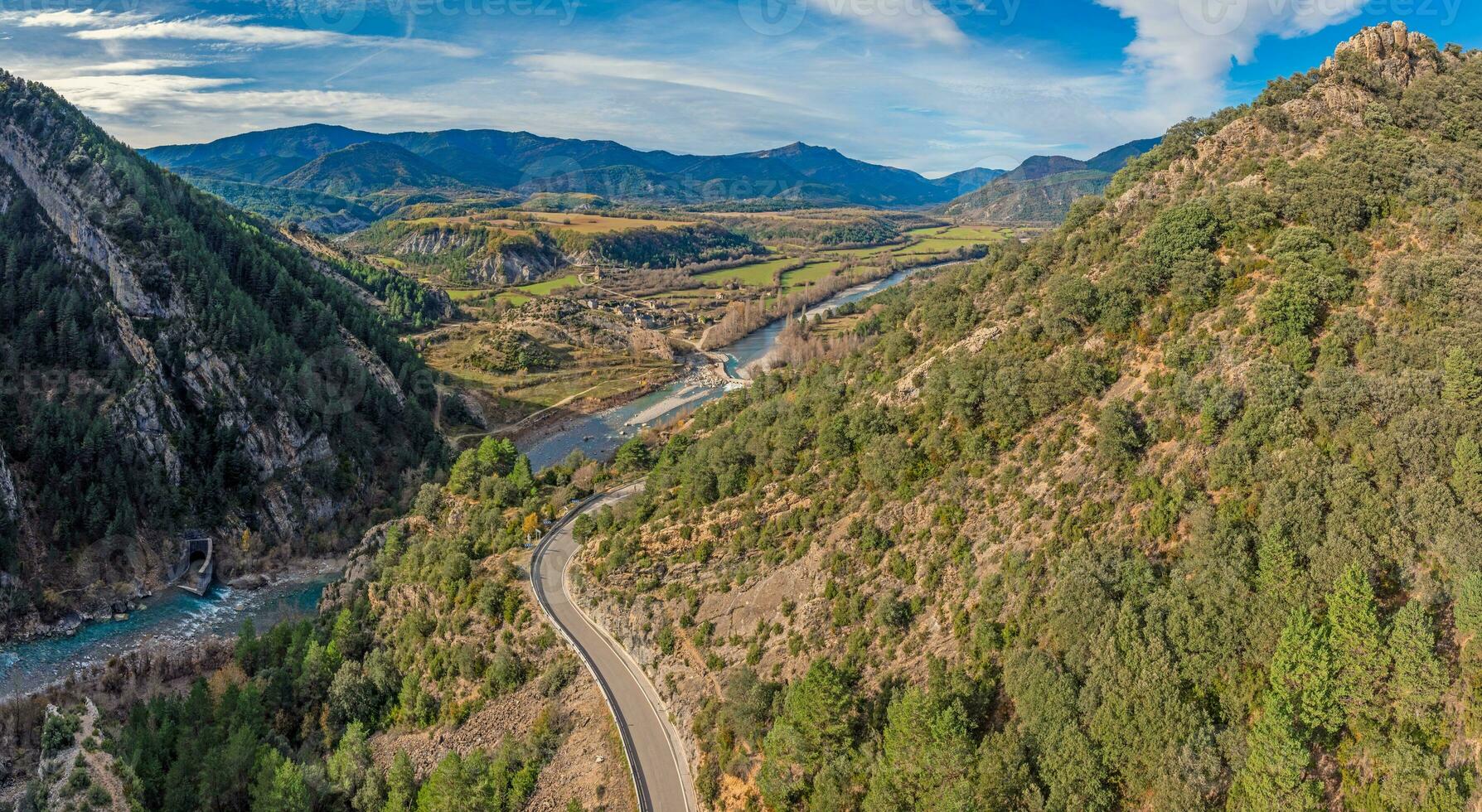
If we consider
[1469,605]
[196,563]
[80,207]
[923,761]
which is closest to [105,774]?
[923,761]

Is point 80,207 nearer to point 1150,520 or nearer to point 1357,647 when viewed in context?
point 1150,520

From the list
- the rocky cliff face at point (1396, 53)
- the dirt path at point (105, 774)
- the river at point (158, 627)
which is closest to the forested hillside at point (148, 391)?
the river at point (158, 627)

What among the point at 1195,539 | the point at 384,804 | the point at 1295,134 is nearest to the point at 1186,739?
the point at 1195,539

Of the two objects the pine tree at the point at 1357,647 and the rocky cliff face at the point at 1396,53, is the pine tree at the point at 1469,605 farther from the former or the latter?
the rocky cliff face at the point at 1396,53

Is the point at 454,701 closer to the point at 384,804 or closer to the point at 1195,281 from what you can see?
the point at 384,804

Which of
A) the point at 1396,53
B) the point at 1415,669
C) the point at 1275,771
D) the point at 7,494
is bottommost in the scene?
the point at 7,494
